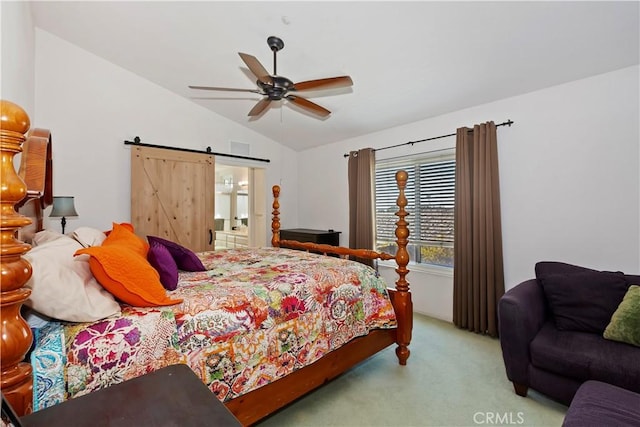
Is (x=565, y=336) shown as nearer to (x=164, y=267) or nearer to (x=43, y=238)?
(x=164, y=267)

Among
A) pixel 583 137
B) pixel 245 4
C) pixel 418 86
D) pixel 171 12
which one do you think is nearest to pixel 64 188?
pixel 171 12

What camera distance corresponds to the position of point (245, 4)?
8.02 ft

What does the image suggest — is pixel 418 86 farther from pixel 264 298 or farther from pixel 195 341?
pixel 195 341

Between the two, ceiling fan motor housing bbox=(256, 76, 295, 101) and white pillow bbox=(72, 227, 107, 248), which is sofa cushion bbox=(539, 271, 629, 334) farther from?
white pillow bbox=(72, 227, 107, 248)

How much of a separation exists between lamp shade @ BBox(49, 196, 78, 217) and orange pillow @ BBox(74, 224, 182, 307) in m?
2.21

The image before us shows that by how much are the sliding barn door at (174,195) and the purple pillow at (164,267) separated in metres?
2.39

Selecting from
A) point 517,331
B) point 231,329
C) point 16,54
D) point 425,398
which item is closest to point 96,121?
point 16,54

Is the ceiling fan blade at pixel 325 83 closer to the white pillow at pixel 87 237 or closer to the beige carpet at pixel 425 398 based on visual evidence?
the white pillow at pixel 87 237

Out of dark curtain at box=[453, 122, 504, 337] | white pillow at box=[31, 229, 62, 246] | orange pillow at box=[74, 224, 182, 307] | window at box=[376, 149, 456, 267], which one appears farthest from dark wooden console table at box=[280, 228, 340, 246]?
white pillow at box=[31, 229, 62, 246]

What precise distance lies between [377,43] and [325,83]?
69cm

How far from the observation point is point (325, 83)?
234 centimetres

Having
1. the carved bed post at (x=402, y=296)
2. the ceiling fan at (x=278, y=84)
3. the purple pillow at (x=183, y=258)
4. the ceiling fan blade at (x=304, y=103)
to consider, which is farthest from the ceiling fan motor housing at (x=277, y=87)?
the purple pillow at (x=183, y=258)

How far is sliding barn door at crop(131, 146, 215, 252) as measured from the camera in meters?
3.83

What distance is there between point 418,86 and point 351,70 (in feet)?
2.34
